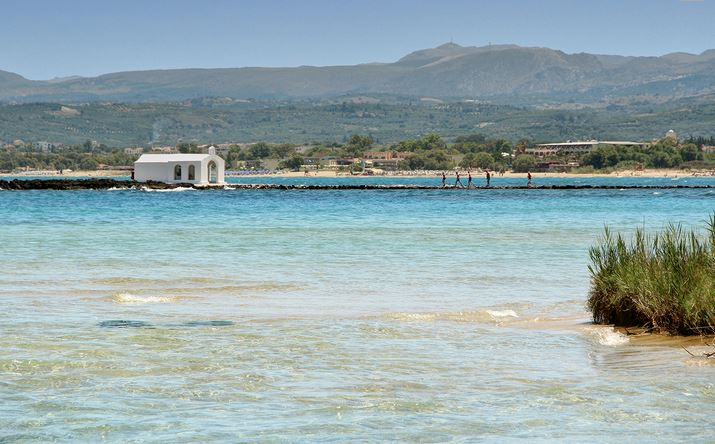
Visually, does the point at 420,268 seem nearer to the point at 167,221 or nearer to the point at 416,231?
the point at 416,231

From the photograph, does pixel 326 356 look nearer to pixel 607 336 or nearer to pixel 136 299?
pixel 607 336

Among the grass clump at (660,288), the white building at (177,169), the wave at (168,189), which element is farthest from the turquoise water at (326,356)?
the white building at (177,169)

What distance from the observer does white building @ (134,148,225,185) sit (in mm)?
102250

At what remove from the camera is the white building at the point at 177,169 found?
102250mm

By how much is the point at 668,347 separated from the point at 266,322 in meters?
5.33

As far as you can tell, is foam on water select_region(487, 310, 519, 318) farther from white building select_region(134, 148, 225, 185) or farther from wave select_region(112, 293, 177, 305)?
white building select_region(134, 148, 225, 185)

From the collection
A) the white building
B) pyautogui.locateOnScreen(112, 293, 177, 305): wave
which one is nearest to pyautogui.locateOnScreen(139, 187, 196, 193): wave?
the white building

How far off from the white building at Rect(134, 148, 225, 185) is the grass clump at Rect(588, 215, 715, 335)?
8808cm

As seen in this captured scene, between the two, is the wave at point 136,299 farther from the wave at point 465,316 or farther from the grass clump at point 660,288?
the grass clump at point 660,288

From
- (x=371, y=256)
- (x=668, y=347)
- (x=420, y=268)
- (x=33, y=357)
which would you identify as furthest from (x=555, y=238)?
(x=33, y=357)

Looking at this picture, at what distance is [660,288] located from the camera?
44.6ft

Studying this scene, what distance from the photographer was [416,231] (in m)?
39.3

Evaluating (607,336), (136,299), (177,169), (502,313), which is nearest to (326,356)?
(607,336)

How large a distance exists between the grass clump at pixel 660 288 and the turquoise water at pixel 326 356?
0.46m
